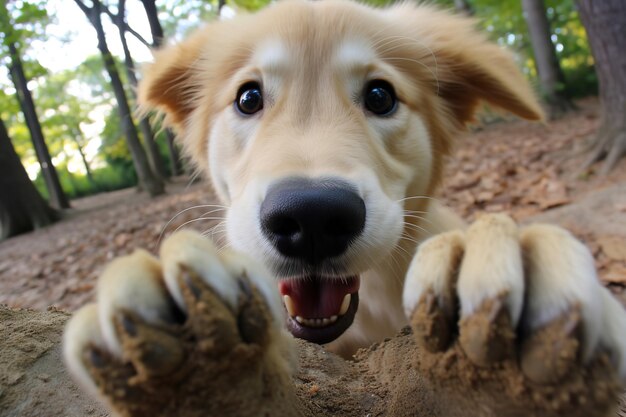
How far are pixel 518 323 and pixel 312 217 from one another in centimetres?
64

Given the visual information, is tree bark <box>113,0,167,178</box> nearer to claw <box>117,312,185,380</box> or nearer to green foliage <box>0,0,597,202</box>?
green foliage <box>0,0,597,202</box>

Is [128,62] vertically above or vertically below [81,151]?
above

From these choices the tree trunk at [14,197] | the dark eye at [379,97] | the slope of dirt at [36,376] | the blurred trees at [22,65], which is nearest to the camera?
the slope of dirt at [36,376]

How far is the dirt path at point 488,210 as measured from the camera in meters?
3.41

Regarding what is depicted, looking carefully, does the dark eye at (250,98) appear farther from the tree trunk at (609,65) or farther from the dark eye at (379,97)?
the tree trunk at (609,65)

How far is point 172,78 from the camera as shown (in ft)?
8.82

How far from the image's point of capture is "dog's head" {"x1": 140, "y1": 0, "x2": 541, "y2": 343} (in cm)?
138

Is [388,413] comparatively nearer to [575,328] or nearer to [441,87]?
[575,328]

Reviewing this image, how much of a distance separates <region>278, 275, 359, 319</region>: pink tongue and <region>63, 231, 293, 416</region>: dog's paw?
84 centimetres

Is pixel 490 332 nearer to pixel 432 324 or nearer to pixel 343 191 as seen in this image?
pixel 432 324

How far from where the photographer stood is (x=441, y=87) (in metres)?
2.50

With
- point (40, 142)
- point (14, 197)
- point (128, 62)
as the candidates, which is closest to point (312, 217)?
point (14, 197)

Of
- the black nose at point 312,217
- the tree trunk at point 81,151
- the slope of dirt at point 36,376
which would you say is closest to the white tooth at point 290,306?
the black nose at point 312,217

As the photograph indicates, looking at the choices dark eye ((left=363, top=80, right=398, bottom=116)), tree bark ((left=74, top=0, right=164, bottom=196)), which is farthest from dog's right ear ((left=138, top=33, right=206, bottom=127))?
tree bark ((left=74, top=0, right=164, bottom=196))
